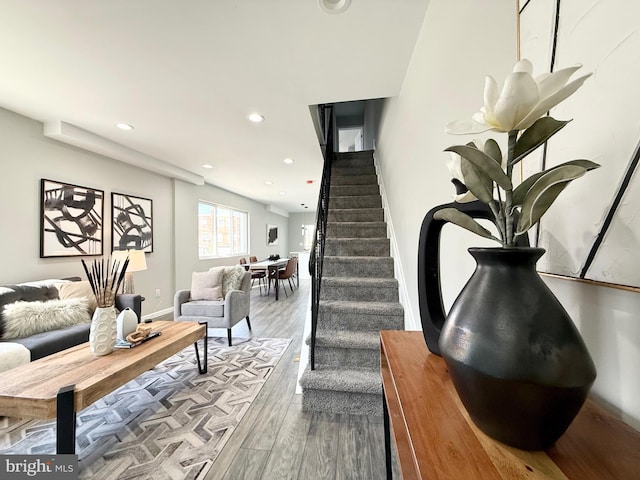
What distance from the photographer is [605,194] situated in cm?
49

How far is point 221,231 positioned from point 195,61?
507 centimetres

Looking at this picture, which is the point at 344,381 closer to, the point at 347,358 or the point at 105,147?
the point at 347,358

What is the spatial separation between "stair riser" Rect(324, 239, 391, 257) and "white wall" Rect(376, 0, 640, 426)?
0.22m

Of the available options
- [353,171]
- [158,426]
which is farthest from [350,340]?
[353,171]

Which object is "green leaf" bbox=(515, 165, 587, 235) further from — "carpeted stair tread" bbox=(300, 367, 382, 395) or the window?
the window

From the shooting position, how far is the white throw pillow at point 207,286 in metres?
3.29

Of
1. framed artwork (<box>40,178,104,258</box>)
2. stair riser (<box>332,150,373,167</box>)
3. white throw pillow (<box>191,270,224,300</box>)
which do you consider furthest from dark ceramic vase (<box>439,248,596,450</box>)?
stair riser (<box>332,150,373,167</box>)

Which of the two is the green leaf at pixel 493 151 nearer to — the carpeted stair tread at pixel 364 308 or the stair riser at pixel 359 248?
the carpeted stair tread at pixel 364 308

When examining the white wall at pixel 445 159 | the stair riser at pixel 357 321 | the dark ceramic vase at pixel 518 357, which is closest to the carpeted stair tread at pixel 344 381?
the stair riser at pixel 357 321

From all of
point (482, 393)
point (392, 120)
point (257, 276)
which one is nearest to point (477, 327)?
point (482, 393)

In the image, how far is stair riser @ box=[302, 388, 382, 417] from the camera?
1.75m

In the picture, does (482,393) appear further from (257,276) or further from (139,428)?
(257,276)

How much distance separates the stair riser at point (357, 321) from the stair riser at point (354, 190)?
2099mm

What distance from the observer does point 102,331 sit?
1.67 meters
